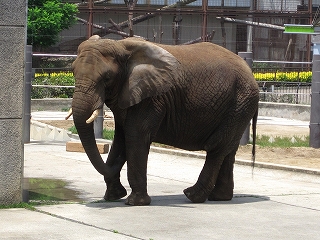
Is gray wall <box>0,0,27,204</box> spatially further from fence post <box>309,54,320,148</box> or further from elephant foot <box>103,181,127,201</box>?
fence post <box>309,54,320,148</box>

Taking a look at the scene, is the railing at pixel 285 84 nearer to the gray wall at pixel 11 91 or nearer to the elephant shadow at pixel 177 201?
the elephant shadow at pixel 177 201

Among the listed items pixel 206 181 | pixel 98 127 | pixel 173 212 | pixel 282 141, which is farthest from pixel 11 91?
pixel 282 141

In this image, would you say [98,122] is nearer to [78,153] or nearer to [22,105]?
[78,153]

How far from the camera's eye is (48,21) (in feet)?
99.3

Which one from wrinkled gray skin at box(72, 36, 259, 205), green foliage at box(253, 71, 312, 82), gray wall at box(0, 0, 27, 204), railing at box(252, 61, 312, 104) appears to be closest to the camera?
gray wall at box(0, 0, 27, 204)

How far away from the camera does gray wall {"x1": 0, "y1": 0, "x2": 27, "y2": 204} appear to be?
8641 millimetres

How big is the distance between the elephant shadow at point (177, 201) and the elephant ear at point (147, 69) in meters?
1.08

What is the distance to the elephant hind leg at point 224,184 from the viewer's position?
9.94 metres

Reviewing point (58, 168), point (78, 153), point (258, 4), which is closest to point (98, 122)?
point (78, 153)

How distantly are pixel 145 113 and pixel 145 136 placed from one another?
25cm

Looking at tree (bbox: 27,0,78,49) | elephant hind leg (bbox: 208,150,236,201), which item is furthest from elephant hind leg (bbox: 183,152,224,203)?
tree (bbox: 27,0,78,49)

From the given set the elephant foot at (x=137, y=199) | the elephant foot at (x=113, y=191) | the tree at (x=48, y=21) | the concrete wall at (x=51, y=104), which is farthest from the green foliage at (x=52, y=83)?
the elephant foot at (x=137, y=199)

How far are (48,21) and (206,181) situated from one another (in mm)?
21442

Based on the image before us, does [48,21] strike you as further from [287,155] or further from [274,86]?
[287,155]
